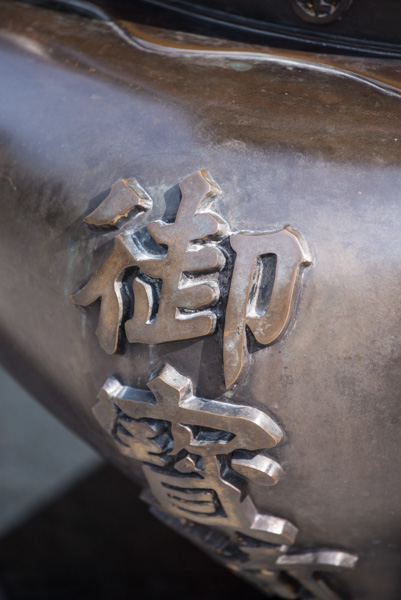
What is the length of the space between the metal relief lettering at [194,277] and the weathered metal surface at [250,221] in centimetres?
1

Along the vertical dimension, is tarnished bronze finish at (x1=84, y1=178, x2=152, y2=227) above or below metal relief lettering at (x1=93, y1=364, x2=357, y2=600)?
above

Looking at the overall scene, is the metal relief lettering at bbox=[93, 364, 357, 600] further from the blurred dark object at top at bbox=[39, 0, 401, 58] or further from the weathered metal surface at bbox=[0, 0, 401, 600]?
the blurred dark object at top at bbox=[39, 0, 401, 58]

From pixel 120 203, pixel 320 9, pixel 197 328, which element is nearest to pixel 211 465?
pixel 197 328

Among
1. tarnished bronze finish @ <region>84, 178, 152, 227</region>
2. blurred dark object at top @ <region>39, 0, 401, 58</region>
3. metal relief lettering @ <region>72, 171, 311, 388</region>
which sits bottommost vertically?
metal relief lettering @ <region>72, 171, 311, 388</region>

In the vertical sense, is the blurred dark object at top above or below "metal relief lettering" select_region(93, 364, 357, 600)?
above

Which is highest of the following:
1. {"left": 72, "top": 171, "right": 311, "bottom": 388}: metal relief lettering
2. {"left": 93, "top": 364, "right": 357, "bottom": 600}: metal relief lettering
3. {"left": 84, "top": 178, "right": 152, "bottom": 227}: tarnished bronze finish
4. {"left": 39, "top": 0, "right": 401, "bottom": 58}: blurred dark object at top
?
{"left": 39, "top": 0, "right": 401, "bottom": 58}: blurred dark object at top

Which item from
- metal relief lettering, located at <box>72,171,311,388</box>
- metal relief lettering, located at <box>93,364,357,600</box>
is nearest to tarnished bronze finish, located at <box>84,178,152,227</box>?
metal relief lettering, located at <box>72,171,311,388</box>

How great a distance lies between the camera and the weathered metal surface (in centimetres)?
54

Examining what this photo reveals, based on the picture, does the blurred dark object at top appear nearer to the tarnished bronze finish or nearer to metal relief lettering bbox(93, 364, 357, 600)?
the tarnished bronze finish

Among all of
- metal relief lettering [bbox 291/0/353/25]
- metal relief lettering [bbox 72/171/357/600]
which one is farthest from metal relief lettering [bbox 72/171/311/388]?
metal relief lettering [bbox 291/0/353/25]

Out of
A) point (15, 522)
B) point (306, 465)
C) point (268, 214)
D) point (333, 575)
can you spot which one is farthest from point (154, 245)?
point (15, 522)

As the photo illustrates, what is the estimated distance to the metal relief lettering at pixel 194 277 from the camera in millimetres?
535

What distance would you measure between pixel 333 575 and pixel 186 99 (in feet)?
1.55

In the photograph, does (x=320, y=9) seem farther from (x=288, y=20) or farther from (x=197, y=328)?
(x=197, y=328)
